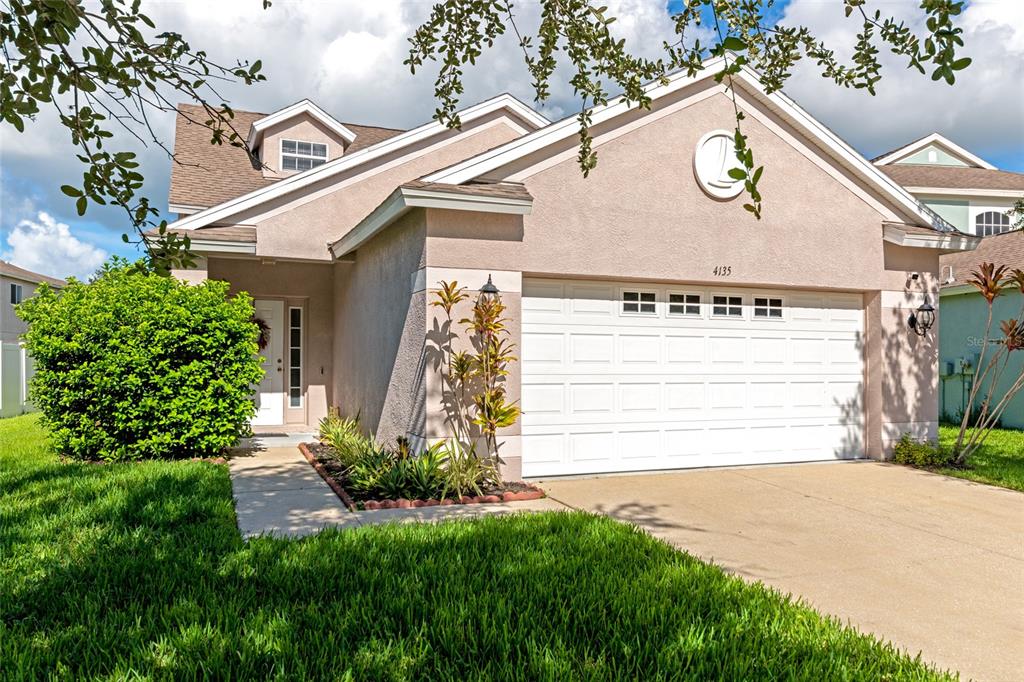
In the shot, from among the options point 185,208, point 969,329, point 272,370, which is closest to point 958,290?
point 969,329

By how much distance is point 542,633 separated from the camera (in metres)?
3.55

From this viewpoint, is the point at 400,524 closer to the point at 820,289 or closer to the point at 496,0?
the point at 496,0

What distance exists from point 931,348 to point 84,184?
35.7ft

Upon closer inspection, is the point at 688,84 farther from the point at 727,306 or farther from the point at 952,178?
the point at 952,178

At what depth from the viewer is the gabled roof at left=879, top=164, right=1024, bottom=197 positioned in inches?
803

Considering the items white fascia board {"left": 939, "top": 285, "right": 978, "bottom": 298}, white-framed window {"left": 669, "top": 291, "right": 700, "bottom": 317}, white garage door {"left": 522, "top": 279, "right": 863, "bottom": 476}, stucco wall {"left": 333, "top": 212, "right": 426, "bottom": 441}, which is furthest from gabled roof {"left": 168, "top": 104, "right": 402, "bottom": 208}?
white fascia board {"left": 939, "top": 285, "right": 978, "bottom": 298}

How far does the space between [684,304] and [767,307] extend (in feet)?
4.42

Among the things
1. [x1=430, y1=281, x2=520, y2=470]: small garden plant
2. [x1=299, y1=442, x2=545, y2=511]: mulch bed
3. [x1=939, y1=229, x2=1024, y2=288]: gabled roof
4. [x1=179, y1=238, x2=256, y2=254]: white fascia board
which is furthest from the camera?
[x1=939, y1=229, x2=1024, y2=288]: gabled roof

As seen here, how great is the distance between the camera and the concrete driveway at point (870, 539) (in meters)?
4.06

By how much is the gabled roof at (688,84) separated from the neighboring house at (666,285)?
0.03m

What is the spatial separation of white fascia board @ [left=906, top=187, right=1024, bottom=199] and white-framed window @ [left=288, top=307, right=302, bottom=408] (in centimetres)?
1751

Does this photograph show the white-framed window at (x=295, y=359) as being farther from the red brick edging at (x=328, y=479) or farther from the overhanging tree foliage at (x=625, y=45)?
the overhanging tree foliage at (x=625, y=45)

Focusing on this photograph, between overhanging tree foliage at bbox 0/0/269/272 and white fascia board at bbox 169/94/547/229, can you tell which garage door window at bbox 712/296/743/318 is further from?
overhanging tree foliage at bbox 0/0/269/272

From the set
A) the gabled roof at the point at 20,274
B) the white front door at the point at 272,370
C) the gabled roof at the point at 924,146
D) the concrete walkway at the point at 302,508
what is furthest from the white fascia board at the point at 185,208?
the gabled roof at the point at 924,146
